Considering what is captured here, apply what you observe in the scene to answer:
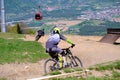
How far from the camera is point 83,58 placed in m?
18.0

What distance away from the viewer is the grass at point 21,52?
16844 mm

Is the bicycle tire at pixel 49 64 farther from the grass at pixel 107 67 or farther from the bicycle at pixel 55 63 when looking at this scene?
the grass at pixel 107 67

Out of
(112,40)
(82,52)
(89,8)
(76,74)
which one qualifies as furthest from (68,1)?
(76,74)

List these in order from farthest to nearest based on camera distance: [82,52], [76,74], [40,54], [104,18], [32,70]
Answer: [104,18]
[82,52]
[40,54]
[32,70]
[76,74]

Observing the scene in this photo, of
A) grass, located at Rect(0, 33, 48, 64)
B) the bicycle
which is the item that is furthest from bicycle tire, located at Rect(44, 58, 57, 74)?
grass, located at Rect(0, 33, 48, 64)

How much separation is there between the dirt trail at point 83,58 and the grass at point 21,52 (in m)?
0.49

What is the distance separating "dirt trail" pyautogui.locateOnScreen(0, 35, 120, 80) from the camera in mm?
14597

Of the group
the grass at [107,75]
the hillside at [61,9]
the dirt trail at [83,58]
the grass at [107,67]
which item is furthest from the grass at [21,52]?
the hillside at [61,9]

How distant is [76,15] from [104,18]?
271 centimetres

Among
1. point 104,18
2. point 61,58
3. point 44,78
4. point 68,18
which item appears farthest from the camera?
point 68,18

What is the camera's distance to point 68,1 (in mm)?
40094

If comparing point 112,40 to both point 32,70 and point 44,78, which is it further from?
point 44,78

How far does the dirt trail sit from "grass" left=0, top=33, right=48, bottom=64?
49 centimetres

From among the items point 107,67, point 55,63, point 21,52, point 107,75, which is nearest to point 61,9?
point 21,52
